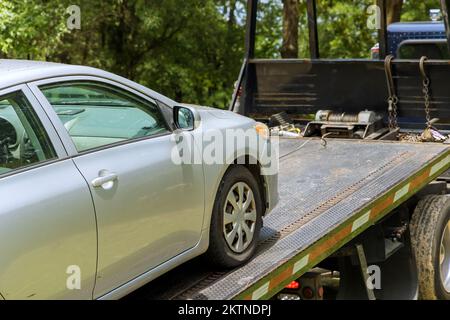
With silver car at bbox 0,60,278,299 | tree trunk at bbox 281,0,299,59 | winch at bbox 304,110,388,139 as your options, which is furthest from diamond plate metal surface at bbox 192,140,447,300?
tree trunk at bbox 281,0,299,59

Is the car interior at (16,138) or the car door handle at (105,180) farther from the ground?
the car interior at (16,138)

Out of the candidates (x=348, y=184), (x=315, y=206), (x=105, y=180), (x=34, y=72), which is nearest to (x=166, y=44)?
(x=348, y=184)

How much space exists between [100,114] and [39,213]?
970 mm

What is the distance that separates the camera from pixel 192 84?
16625 mm

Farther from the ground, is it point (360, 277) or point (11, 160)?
point (11, 160)

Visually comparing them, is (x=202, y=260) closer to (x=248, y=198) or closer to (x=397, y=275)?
(x=248, y=198)

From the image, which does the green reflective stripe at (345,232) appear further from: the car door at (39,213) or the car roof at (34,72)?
Result: the car roof at (34,72)

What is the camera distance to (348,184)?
596cm

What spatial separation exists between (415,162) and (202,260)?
2.36m

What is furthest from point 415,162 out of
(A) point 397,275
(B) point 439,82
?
(B) point 439,82

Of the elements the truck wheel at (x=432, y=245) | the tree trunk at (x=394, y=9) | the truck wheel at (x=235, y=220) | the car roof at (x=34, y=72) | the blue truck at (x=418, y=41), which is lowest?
the truck wheel at (x=432, y=245)

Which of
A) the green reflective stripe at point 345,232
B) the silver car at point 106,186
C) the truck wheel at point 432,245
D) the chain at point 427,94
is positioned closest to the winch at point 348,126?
the chain at point 427,94

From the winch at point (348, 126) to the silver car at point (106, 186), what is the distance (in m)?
2.94

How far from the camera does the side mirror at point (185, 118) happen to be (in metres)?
4.54
